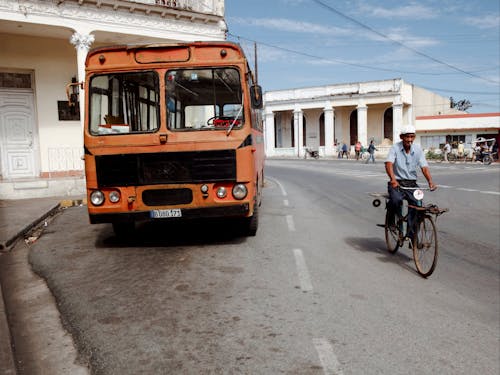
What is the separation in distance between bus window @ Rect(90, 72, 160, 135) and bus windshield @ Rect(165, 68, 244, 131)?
0.88 ft

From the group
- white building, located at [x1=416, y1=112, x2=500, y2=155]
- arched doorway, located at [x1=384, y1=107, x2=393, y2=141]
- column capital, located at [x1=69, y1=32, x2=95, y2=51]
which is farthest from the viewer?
arched doorway, located at [x1=384, y1=107, x2=393, y2=141]

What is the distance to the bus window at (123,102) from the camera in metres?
6.46

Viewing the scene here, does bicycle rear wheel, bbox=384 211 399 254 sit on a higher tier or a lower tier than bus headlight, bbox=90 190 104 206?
lower

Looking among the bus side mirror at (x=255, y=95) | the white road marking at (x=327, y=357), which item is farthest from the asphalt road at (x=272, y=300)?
the bus side mirror at (x=255, y=95)

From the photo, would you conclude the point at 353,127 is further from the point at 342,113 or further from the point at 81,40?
the point at 81,40

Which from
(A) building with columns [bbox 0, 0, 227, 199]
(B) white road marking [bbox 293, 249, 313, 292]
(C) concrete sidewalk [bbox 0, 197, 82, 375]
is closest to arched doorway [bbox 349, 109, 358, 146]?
(A) building with columns [bbox 0, 0, 227, 199]

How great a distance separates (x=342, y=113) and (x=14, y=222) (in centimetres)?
4154

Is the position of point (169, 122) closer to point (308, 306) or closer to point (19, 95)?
point (308, 306)

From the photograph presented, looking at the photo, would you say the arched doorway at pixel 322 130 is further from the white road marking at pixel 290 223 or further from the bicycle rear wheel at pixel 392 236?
the bicycle rear wheel at pixel 392 236

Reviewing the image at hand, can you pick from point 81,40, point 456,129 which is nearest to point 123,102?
point 81,40

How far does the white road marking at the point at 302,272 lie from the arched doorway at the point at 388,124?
4165 cm

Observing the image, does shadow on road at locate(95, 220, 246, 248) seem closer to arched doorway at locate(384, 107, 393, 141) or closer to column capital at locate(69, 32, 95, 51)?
column capital at locate(69, 32, 95, 51)

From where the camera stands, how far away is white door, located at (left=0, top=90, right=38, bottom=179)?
14.9 m

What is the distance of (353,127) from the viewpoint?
47.2 m
